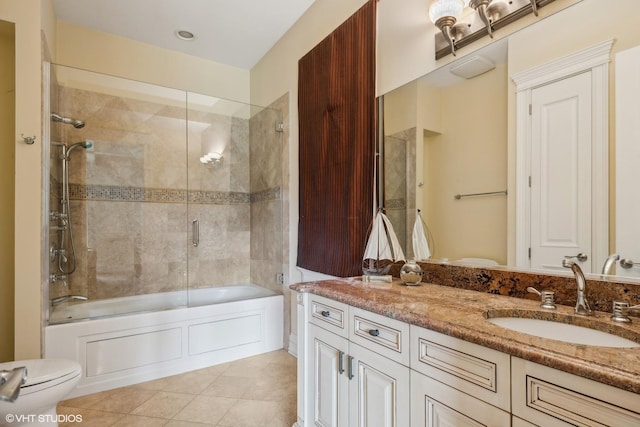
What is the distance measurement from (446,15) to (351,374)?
1.70 m

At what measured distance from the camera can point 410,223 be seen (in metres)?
1.82

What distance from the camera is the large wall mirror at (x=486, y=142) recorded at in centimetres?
106

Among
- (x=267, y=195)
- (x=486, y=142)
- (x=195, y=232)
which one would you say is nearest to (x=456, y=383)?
(x=486, y=142)

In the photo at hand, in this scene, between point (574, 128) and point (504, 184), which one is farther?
point (504, 184)

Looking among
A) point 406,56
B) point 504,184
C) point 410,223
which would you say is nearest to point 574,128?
point 504,184

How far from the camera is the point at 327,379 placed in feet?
4.82

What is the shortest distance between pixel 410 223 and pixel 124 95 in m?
2.87

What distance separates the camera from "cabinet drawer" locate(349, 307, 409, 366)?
1.10 m

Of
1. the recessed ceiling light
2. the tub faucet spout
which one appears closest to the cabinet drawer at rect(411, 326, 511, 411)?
the tub faucet spout

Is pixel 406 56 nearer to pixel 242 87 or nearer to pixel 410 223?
pixel 410 223

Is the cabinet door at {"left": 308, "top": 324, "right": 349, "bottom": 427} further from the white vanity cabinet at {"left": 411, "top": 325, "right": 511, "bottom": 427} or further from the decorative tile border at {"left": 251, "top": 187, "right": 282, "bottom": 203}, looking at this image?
the decorative tile border at {"left": 251, "top": 187, "right": 282, "bottom": 203}

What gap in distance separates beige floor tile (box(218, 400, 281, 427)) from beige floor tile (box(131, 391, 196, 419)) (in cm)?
34

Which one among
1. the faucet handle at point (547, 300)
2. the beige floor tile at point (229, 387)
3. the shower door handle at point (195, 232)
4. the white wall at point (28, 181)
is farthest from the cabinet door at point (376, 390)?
the shower door handle at point (195, 232)

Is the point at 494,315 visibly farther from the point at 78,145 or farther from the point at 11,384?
the point at 78,145
